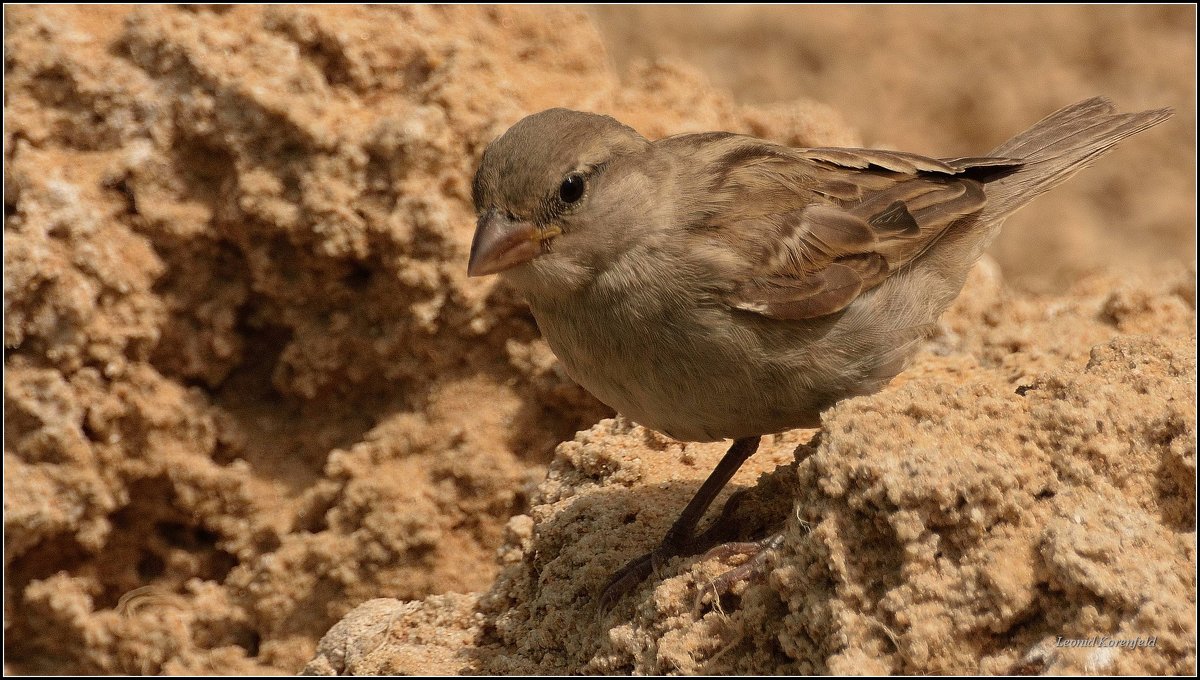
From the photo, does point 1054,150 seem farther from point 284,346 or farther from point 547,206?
point 284,346

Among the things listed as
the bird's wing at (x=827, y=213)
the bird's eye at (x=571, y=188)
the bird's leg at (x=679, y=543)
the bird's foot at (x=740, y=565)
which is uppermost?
the bird's eye at (x=571, y=188)

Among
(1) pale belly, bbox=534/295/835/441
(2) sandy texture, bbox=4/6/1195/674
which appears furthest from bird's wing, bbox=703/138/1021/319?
(2) sandy texture, bbox=4/6/1195/674

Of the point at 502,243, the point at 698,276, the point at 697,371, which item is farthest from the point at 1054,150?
the point at 502,243

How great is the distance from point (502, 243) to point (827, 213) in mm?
1104

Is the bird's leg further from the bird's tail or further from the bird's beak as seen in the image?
the bird's tail

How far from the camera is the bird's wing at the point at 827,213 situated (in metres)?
3.60

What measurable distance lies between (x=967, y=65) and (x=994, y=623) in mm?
7301

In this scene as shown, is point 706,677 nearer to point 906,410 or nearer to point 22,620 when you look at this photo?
point 906,410

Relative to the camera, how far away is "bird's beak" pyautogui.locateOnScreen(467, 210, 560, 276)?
3508mm

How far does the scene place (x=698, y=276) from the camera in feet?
11.5

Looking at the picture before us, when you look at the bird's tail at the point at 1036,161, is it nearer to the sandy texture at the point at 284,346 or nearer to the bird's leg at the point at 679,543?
the sandy texture at the point at 284,346

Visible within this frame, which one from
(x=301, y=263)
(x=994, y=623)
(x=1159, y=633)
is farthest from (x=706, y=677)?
(x=301, y=263)

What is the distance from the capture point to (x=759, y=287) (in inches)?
139

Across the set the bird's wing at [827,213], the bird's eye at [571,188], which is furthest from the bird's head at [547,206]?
the bird's wing at [827,213]
